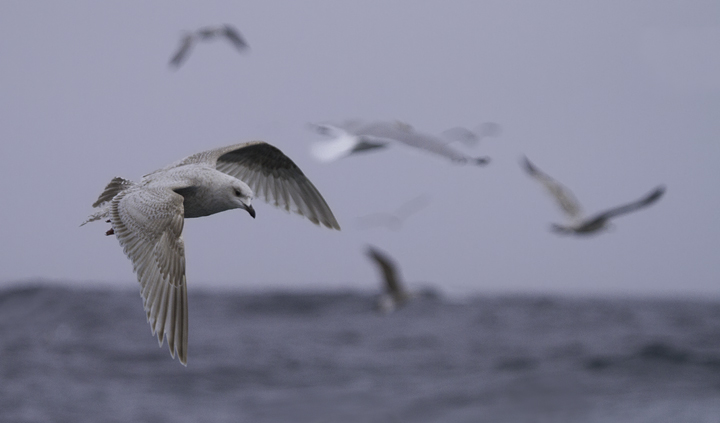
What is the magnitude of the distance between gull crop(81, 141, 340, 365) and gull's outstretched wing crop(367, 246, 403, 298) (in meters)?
7.52

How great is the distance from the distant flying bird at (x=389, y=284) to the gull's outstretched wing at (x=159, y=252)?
816cm

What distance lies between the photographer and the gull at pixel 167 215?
15.0 ft

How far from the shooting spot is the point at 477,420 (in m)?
16.8

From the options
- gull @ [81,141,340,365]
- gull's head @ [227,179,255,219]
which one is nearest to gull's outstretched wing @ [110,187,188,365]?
gull @ [81,141,340,365]

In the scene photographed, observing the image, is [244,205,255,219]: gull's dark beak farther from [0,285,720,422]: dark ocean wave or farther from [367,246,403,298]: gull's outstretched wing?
[0,285,720,422]: dark ocean wave

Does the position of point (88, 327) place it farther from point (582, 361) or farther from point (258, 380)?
point (582, 361)

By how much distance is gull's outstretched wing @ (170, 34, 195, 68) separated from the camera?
13531 millimetres

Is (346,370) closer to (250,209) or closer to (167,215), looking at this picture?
(250,209)

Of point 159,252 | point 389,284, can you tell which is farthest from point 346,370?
point 159,252

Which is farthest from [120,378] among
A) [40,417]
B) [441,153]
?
[441,153]

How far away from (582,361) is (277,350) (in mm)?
10064

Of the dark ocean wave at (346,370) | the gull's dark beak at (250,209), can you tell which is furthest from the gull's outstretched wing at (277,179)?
the dark ocean wave at (346,370)

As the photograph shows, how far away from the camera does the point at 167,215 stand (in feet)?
15.6

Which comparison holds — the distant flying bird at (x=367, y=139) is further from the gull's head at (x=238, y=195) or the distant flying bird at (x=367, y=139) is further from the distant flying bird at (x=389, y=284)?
the distant flying bird at (x=389, y=284)
